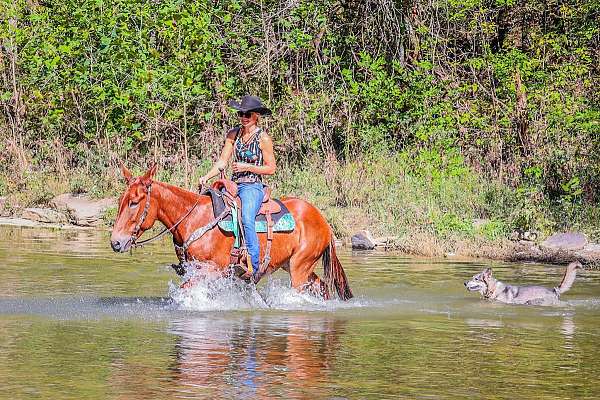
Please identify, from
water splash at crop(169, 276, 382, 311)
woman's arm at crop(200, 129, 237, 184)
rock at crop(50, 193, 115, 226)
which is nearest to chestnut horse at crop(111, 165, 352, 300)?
water splash at crop(169, 276, 382, 311)

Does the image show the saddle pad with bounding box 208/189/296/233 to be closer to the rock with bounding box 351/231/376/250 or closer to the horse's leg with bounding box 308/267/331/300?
the horse's leg with bounding box 308/267/331/300

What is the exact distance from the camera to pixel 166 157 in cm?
2527

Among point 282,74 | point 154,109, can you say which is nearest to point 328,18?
point 282,74

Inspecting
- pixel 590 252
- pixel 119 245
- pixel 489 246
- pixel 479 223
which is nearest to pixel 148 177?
pixel 119 245

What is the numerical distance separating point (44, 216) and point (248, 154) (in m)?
11.5

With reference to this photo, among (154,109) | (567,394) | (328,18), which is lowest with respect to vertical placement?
(567,394)

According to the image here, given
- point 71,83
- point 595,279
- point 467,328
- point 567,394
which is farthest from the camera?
point 71,83

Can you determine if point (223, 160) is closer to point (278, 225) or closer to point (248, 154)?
point (248, 154)

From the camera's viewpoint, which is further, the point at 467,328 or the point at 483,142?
the point at 483,142

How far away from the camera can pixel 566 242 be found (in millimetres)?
19219

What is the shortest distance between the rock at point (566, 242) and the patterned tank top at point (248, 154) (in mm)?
7562

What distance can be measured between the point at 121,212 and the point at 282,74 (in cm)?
1487

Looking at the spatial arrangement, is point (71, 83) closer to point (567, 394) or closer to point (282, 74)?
point (282, 74)

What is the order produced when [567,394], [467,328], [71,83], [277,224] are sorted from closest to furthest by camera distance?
1. [567,394]
2. [467,328]
3. [277,224]
4. [71,83]
